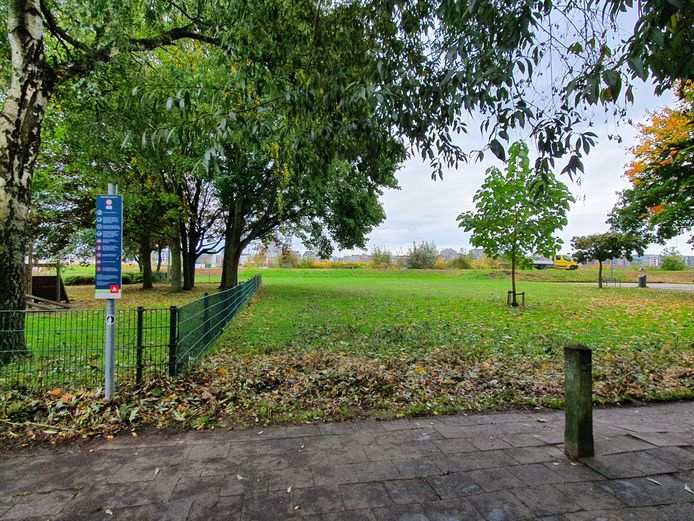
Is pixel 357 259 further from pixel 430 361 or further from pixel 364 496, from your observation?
pixel 364 496

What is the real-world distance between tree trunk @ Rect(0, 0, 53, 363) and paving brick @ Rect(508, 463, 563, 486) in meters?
5.95

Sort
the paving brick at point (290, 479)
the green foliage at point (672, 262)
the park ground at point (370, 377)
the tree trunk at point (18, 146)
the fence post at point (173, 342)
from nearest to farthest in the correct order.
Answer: the paving brick at point (290, 479), the park ground at point (370, 377), the fence post at point (173, 342), the tree trunk at point (18, 146), the green foliage at point (672, 262)

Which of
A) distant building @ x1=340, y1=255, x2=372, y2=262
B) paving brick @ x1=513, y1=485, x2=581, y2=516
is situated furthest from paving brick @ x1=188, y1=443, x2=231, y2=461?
distant building @ x1=340, y1=255, x2=372, y2=262

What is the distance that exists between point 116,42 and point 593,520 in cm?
802

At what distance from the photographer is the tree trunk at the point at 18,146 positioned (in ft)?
15.9

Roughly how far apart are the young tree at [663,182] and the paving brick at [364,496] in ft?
28.9

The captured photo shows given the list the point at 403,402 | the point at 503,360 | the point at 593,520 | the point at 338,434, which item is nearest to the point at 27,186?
the point at 338,434

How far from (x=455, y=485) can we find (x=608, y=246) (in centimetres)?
2537

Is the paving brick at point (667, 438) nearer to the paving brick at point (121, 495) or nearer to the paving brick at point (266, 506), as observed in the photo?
the paving brick at point (266, 506)

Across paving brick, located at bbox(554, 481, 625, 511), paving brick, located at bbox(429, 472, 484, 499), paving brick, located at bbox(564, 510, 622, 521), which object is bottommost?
paving brick, located at bbox(429, 472, 484, 499)

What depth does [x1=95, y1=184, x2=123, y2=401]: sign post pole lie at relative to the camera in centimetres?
372

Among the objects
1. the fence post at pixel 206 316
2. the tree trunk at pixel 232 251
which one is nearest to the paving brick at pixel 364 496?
the fence post at pixel 206 316

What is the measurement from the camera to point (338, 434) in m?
3.27

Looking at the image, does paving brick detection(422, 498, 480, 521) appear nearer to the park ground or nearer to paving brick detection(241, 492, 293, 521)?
paving brick detection(241, 492, 293, 521)
